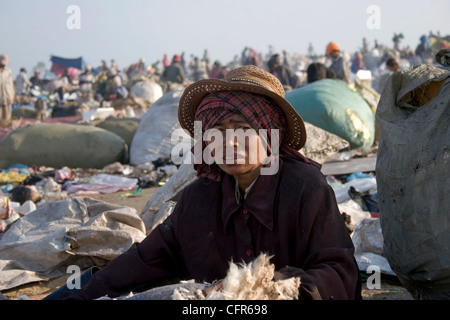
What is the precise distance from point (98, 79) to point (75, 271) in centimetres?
1736

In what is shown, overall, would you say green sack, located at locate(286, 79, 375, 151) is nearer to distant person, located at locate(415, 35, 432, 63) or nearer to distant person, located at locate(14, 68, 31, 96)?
distant person, located at locate(14, 68, 31, 96)

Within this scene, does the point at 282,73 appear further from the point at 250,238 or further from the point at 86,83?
the point at 250,238

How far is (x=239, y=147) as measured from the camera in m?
2.31

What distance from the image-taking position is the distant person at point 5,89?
41.3 ft

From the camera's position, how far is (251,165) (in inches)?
91.3

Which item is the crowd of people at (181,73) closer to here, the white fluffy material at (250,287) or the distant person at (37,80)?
the distant person at (37,80)

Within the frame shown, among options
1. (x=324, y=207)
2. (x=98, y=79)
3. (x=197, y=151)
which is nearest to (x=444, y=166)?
(x=324, y=207)

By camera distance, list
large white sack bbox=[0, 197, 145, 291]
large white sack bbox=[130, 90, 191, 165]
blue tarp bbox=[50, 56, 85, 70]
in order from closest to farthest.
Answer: large white sack bbox=[0, 197, 145, 291], large white sack bbox=[130, 90, 191, 165], blue tarp bbox=[50, 56, 85, 70]

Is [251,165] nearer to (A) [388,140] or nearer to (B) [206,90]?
(B) [206,90]

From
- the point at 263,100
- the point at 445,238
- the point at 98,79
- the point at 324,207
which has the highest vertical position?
the point at 263,100

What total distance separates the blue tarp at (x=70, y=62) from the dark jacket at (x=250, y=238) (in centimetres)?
2279

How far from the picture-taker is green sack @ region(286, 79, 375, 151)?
21.3 feet

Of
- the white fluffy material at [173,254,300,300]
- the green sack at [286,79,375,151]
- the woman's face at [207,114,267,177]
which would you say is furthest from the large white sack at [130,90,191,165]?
the white fluffy material at [173,254,300,300]

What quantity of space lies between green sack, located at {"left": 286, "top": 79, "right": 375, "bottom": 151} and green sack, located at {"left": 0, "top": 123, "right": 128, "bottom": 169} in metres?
2.57
